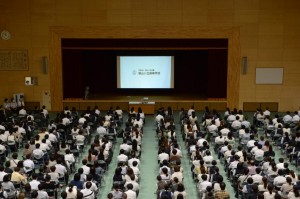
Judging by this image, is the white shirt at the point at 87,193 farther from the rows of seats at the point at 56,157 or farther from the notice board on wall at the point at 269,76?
the notice board on wall at the point at 269,76

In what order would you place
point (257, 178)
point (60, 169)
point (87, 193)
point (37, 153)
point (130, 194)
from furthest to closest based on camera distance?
point (37, 153)
point (60, 169)
point (257, 178)
point (130, 194)
point (87, 193)

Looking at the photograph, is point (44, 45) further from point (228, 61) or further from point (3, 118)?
point (228, 61)

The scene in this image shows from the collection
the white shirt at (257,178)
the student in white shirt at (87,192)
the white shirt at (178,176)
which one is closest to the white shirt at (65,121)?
the white shirt at (178,176)

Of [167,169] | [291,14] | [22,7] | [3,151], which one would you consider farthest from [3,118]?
[291,14]

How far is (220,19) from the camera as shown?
24.9 m

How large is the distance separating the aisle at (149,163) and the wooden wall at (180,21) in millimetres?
5391

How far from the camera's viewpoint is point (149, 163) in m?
17.3

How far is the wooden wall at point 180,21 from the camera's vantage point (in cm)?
2481

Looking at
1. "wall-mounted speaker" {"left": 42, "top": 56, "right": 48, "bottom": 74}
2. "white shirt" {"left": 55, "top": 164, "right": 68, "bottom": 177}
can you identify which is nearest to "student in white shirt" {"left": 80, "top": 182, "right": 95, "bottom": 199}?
"white shirt" {"left": 55, "top": 164, "right": 68, "bottom": 177}

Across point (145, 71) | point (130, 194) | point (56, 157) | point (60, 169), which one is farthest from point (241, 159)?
point (145, 71)

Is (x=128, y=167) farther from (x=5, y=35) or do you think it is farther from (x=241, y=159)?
(x=5, y=35)

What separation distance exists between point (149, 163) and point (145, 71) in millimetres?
10344

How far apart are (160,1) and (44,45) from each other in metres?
6.07

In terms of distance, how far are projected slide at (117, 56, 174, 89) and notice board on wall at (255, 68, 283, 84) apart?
4560mm
